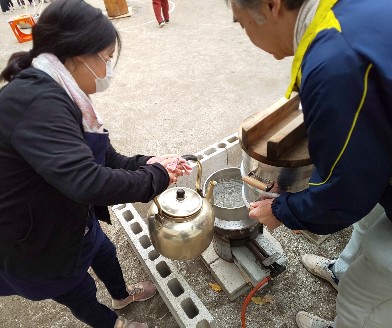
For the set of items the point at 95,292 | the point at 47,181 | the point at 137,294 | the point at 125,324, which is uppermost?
the point at 47,181

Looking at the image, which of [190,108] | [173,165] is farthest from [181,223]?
[190,108]

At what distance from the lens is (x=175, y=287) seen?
2.32 m

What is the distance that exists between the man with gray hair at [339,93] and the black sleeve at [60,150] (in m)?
0.77

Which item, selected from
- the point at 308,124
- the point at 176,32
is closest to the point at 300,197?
the point at 308,124

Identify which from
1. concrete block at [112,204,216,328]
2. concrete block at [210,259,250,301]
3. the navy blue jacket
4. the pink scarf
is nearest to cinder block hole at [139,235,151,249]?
concrete block at [112,204,216,328]

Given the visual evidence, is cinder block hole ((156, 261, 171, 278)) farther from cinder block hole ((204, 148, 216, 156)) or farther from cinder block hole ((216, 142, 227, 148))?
cinder block hole ((216, 142, 227, 148))

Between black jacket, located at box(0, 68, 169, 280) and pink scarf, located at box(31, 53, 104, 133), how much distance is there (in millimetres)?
44

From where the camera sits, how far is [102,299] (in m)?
2.50

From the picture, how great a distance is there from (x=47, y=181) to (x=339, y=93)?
111 cm

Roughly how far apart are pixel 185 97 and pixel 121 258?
281cm

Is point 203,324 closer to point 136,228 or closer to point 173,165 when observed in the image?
point 136,228

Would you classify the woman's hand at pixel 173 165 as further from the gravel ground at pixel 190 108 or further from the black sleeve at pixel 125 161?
the gravel ground at pixel 190 108

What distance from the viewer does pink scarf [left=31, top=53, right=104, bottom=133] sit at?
1.30 metres

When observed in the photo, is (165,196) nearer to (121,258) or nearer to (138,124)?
(121,258)
